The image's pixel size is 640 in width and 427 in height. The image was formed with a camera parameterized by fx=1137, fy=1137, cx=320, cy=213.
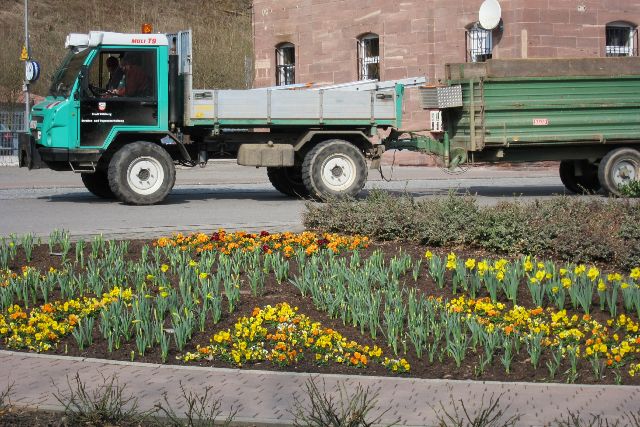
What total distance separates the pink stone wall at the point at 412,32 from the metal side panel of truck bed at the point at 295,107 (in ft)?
34.9

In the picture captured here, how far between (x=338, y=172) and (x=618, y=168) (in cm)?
509

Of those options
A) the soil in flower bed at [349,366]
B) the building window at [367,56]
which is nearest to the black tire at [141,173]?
the soil in flower bed at [349,366]

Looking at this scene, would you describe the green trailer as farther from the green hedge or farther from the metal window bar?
the metal window bar

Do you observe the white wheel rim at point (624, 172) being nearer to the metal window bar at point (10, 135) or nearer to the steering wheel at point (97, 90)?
the steering wheel at point (97, 90)

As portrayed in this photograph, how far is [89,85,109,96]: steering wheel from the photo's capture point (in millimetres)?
18344

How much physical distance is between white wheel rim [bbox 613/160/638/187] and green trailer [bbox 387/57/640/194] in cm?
2

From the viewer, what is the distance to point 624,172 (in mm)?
20359

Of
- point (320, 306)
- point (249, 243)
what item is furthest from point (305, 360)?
point (249, 243)

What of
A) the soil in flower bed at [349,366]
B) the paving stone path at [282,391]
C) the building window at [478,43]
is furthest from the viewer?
the building window at [478,43]

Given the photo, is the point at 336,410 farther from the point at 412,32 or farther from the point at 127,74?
the point at 412,32

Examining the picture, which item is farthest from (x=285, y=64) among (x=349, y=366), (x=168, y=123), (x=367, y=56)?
(x=349, y=366)

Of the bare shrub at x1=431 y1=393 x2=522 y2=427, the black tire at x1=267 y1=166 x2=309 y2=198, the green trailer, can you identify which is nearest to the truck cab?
the black tire at x1=267 y1=166 x2=309 y2=198

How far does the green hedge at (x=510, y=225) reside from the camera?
10.6 m

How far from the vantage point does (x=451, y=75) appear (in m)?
20.0
